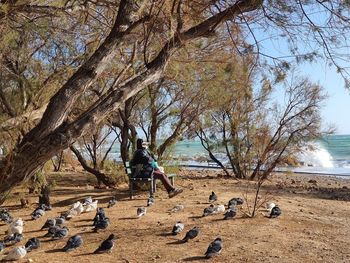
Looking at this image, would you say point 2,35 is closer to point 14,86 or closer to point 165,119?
point 14,86

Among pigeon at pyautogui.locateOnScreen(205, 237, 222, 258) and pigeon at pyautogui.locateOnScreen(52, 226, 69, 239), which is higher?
pigeon at pyautogui.locateOnScreen(52, 226, 69, 239)

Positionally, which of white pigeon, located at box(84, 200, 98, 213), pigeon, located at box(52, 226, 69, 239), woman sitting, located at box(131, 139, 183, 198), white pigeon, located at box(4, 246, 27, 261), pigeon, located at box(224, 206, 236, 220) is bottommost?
white pigeon, located at box(4, 246, 27, 261)

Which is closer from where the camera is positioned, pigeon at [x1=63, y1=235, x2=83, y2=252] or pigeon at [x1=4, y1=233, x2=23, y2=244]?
pigeon at [x1=63, y1=235, x2=83, y2=252]

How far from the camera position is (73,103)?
3568 millimetres

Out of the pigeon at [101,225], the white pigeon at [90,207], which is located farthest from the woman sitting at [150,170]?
the pigeon at [101,225]

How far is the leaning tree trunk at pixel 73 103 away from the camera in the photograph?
332 centimetres

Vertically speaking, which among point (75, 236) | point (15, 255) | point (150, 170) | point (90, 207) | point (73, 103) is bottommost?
point (15, 255)

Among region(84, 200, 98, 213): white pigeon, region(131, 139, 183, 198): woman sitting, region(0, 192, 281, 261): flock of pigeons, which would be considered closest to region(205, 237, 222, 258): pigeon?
region(0, 192, 281, 261): flock of pigeons

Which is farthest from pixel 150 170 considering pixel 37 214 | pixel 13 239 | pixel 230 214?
pixel 13 239

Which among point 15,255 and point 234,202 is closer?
point 15,255

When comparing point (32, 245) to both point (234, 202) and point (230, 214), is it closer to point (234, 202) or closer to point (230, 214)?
point (230, 214)

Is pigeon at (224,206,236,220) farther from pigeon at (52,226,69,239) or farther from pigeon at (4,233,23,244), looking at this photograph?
pigeon at (4,233,23,244)

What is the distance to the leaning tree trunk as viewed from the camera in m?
3.32

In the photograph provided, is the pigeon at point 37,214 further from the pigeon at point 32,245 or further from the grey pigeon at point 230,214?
the grey pigeon at point 230,214
